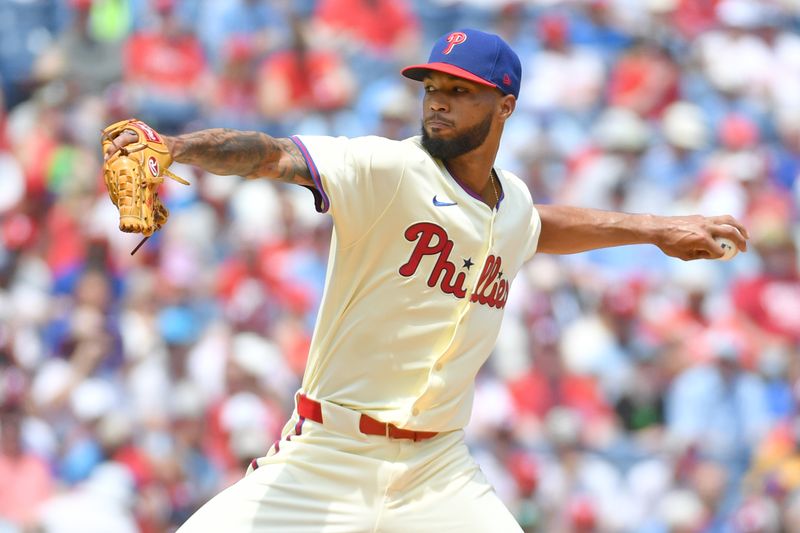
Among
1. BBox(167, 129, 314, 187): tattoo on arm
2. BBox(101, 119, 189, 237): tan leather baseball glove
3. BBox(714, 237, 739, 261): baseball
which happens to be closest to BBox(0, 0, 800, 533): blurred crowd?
BBox(714, 237, 739, 261): baseball

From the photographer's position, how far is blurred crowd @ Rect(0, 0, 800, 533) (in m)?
8.02

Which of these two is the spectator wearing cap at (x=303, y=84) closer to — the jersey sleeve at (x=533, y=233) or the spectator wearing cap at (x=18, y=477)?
the spectator wearing cap at (x=18, y=477)

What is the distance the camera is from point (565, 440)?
8352 mm

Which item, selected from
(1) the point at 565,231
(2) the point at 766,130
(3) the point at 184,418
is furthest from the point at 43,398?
(2) the point at 766,130

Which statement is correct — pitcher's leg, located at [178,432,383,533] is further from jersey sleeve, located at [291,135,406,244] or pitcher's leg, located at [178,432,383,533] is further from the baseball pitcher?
jersey sleeve, located at [291,135,406,244]

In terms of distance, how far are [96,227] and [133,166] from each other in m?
5.73

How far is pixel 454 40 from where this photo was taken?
14.4 ft

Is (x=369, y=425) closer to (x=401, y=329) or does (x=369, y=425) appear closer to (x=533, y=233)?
(x=401, y=329)

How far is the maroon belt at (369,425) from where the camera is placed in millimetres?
4277

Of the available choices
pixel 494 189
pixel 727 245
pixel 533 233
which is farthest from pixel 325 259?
pixel 727 245

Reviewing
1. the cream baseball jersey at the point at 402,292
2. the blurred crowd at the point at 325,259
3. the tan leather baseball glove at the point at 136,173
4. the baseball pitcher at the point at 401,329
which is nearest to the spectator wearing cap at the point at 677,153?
the blurred crowd at the point at 325,259

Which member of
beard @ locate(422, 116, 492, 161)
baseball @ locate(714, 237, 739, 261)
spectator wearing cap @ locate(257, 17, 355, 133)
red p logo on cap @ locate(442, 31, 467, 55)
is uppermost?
red p logo on cap @ locate(442, 31, 467, 55)

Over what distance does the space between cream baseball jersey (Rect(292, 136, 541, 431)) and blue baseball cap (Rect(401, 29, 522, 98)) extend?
266 mm

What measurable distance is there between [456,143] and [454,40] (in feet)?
1.13
